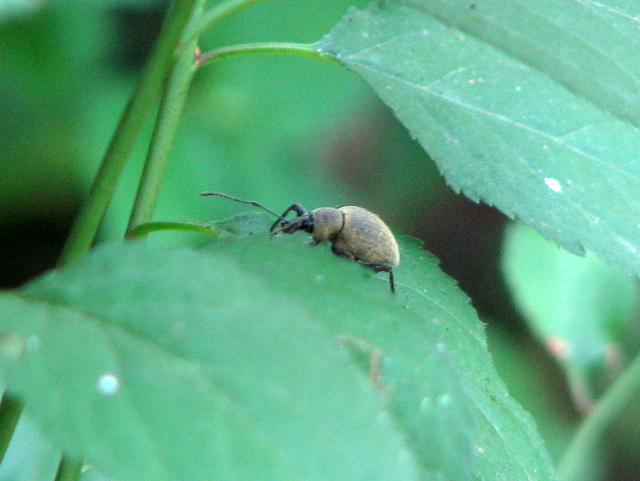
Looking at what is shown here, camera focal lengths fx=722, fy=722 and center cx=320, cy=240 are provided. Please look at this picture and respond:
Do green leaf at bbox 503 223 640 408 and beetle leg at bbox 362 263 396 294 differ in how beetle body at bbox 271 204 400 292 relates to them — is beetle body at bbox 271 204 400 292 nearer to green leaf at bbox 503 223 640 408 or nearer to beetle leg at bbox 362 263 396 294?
beetle leg at bbox 362 263 396 294

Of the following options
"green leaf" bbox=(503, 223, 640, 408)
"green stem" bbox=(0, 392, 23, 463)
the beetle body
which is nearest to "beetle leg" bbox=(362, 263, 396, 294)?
the beetle body

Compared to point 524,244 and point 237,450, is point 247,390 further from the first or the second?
point 524,244

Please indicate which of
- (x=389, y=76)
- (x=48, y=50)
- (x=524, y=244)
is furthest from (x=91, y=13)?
(x=389, y=76)

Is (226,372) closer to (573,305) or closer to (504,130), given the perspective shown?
(504,130)

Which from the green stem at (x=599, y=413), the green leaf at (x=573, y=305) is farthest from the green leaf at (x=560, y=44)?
the green leaf at (x=573, y=305)

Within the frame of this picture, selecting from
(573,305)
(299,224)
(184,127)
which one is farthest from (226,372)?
(184,127)

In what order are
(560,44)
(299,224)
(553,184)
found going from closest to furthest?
(560,44) → (553,184) → (299,224)

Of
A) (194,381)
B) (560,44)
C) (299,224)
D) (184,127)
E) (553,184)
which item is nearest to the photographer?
(194,381)
